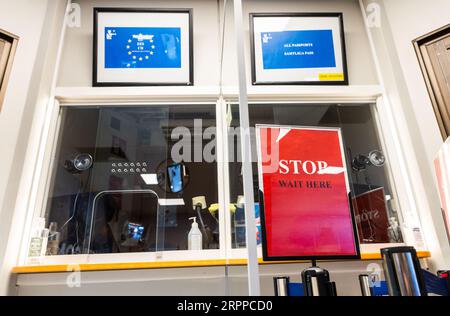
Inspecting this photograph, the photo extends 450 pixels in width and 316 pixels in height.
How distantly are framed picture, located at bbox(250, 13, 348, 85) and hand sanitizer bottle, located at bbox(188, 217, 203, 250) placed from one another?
0.97m

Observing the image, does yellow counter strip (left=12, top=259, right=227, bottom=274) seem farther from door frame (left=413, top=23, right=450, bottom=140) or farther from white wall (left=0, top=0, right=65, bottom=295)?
door frame (left=413, top=23, right=450, bottom=140)

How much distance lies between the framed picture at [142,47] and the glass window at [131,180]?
0.19m

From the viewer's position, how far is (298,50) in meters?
1.94

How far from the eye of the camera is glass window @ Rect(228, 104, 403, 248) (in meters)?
1.62

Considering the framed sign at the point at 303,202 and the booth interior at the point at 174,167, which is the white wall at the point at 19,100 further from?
the framed sign at the point at 303,202

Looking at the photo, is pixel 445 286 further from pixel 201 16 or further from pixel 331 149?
pixel 201 16

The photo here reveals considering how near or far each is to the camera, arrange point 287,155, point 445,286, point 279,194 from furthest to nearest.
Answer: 1. point 287,155
2. point 279,194
3. point 445,286

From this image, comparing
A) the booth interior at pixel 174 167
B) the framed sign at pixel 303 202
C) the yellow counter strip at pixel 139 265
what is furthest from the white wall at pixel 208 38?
the yellow counter strip at pixel 139 265

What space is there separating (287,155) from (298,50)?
106 cm

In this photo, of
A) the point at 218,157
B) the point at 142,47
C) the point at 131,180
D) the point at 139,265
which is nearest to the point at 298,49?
the point at 218,157

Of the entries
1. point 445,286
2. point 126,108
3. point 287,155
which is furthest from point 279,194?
point 126,108

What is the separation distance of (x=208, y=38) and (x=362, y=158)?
4.16 feet

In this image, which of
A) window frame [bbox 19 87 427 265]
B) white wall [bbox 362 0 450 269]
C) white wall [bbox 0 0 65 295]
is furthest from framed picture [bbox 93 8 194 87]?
white wall [bbox 362 0 450 269]
